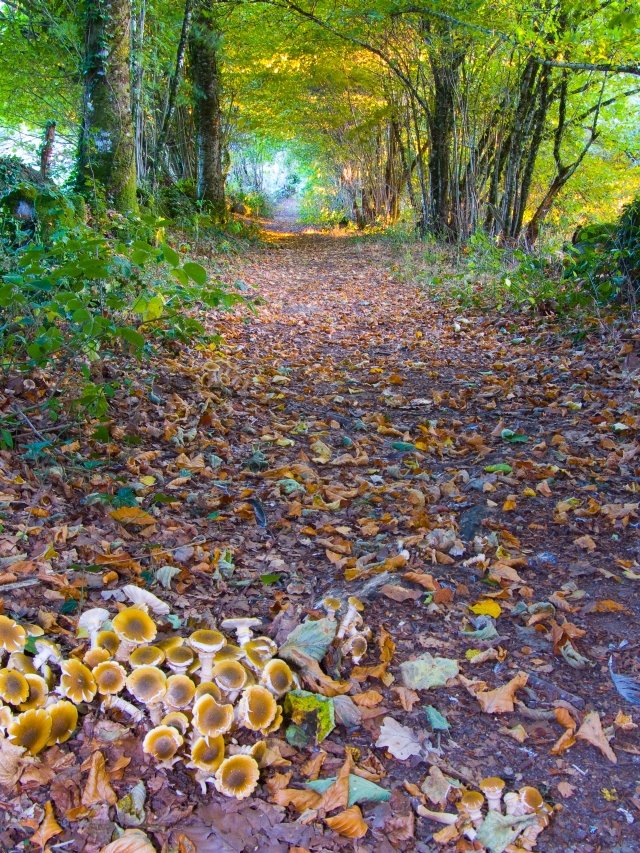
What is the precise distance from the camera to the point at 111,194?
6391mm

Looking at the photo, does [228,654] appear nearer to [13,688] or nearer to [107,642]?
[107,642]

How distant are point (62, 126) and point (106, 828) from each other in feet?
31.4

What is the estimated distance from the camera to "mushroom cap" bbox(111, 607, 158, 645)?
63.6 inches

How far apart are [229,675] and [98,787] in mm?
379

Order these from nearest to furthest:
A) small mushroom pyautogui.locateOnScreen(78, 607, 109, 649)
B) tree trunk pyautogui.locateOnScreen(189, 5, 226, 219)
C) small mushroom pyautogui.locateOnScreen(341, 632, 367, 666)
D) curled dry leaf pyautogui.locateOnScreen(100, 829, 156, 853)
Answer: curled dry leaf pyautogui.locateOnScreen(100, 829, 156, 853), small mushroom pyautogui.locateOnScreen(78, 607, 109, 649), small mushroom pyautogui.locateOnScreen(341, 632, 367, 666), tree trunk pyautogui.locateOnScreen(189, 5, 226, 219)

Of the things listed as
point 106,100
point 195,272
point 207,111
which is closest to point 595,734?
point 195,272

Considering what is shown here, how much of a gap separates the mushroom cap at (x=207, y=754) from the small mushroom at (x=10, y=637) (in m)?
0.53

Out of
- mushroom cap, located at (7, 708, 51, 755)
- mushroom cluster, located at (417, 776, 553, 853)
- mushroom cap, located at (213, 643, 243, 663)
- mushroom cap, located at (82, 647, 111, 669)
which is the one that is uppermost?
mushroom cap, located at (213, 643, 243, 663)

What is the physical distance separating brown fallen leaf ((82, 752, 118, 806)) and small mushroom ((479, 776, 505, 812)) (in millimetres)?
864

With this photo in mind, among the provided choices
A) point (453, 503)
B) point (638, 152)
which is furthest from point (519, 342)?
point (638, 152)

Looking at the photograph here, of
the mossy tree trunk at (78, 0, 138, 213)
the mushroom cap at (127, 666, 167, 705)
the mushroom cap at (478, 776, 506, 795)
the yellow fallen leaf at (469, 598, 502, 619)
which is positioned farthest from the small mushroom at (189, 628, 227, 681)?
the mossy tree trunk at (78, 0, 138, 213)

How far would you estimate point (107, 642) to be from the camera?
1.64 metres

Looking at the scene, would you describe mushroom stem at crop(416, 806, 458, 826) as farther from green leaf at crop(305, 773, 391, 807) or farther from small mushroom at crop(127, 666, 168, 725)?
small mushroom at crop(127, 666, 168, 725)

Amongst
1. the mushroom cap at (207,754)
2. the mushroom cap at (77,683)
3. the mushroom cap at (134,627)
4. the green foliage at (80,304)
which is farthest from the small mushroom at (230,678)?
the green foliage at (80,304)
